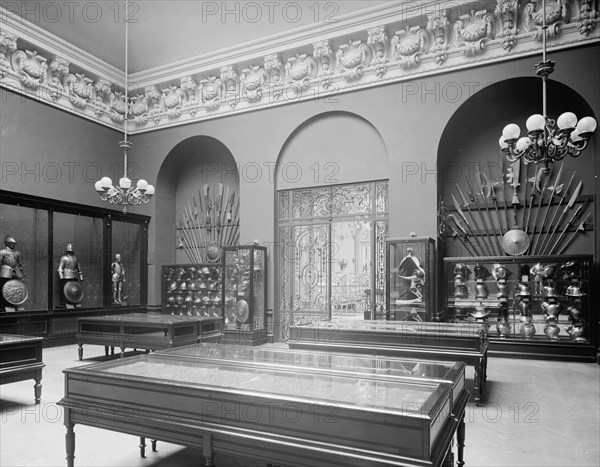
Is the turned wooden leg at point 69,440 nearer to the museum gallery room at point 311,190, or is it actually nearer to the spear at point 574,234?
the museum gallery room at point 311,190

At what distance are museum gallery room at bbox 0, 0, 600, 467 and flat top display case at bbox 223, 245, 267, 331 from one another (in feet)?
0.20

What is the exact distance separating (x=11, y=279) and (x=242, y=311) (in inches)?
166

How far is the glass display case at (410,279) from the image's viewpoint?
8273 mm

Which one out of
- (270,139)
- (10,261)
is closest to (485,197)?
(270,139)

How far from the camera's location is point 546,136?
5902 millimetres

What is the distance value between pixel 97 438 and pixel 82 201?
7.91 meters

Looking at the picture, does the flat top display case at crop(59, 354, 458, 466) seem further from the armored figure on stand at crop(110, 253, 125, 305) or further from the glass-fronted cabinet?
the armored figure on stand at crop(110, 253, 125, 305)

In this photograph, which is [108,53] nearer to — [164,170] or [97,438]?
[164,170]

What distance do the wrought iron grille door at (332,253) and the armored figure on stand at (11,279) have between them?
4.83 m

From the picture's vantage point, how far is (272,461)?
2.41 metres

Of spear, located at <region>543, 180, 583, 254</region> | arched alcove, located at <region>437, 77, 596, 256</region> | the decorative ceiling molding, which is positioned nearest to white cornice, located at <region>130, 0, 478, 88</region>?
the decorative ceiling molding

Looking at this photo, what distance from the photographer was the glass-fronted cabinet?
9.84m

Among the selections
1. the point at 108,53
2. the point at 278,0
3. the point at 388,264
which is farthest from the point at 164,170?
the point at 388,264

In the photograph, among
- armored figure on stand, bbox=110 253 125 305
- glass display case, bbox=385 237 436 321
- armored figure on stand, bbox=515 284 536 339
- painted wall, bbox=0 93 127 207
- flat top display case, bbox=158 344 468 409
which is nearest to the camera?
flat top display case, bbox=158 344 468 409
